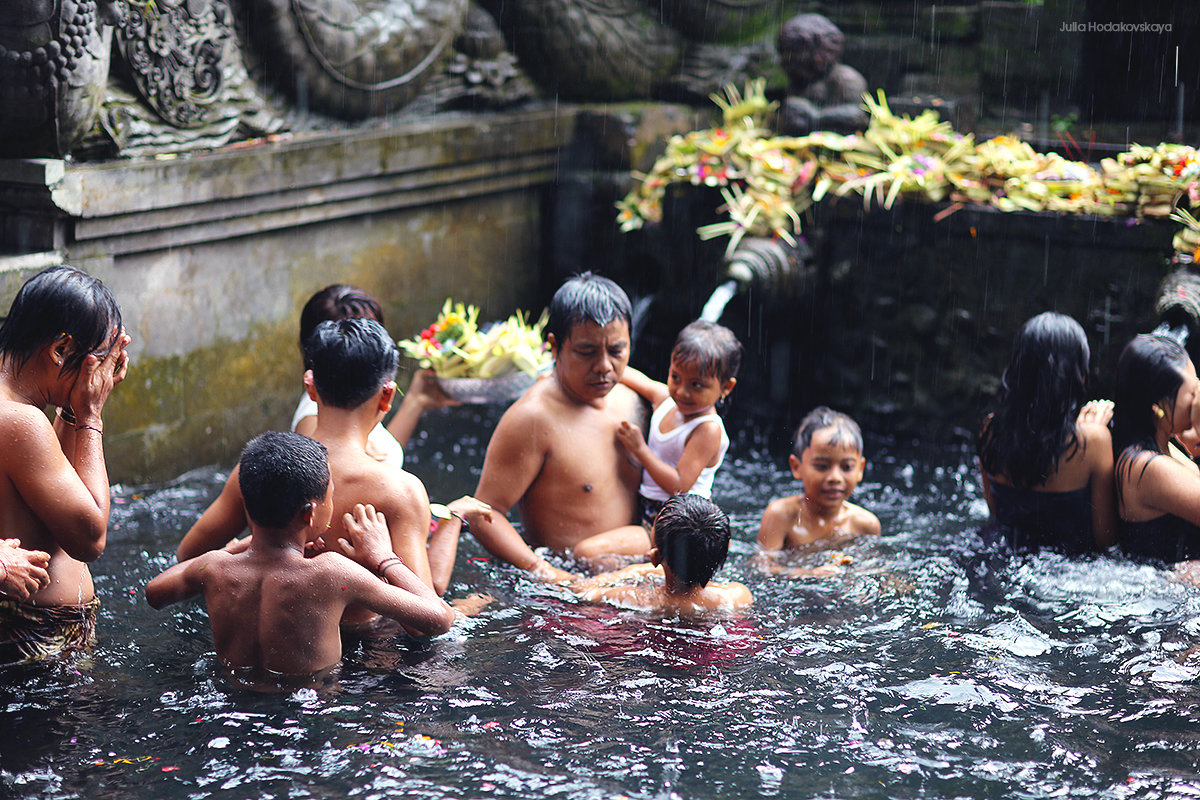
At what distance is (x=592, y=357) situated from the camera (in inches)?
181

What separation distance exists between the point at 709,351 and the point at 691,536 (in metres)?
0.99

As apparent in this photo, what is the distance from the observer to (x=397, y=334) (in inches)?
315

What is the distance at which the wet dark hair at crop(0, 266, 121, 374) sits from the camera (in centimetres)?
343

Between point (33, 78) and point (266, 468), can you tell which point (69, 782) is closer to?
point (266, 468)

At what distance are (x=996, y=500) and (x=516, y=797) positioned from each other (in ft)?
9.73

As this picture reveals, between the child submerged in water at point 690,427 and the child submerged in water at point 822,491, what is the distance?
16.7 inches

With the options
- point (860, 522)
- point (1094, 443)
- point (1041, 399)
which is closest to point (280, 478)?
point (860, 522)

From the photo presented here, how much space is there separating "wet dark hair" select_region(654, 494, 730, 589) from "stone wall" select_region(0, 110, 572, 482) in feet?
11.2

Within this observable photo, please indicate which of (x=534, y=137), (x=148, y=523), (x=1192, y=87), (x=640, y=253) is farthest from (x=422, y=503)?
(x=1192, y=87)

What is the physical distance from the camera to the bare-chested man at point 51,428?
3381 millimetres

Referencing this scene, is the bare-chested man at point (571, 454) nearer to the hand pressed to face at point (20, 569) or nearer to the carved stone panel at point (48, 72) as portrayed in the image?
the hand pressed to face at point (20, 569)

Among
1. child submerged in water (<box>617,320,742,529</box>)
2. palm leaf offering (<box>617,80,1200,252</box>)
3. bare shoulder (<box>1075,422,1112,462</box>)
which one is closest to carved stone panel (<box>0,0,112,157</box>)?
child submerged in water (<box>617,320,742,529</box>)

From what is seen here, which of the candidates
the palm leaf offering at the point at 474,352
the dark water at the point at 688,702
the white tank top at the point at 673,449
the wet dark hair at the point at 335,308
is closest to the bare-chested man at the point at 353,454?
the dark water at the point at 688,702

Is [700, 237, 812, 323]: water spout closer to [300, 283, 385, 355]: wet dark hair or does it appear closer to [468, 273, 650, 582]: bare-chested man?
[468, 273, 650, 582]: bare-chested man
